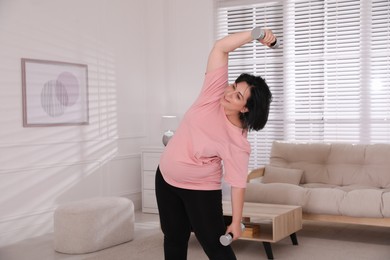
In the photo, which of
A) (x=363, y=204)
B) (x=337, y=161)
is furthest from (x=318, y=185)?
(x=363, y=204)

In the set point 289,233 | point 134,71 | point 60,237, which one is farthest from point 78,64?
point 289,233

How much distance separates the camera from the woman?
2184mm

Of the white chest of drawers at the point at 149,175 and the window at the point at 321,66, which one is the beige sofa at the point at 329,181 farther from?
the white chest of drawers at the point at 149,175

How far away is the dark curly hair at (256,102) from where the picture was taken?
2.17 meters

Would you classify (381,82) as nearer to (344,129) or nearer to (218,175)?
(344,129)

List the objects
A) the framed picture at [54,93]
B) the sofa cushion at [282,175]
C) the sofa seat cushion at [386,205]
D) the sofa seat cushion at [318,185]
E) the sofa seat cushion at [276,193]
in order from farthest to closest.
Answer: the sofa cushion at [282,175], the sofa seat cushion at [318,185], the framed picture at [54,93], the sofa seat cushion at [276,193], the sofa seat cushion at [386,205]

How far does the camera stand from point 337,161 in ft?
17.7

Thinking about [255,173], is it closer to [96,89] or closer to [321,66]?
[321,66]

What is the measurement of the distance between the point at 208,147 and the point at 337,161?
3462mm

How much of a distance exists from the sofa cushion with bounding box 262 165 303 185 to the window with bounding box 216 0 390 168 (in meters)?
0.86

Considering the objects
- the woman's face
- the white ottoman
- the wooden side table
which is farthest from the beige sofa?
the woman's face

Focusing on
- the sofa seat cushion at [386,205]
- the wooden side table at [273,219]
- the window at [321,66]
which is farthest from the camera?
the window at [321,66]

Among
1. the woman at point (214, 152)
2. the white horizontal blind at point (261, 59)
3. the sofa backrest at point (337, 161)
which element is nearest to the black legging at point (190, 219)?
the woman at point (214, 152)

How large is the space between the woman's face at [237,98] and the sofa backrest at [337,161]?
131 inches
